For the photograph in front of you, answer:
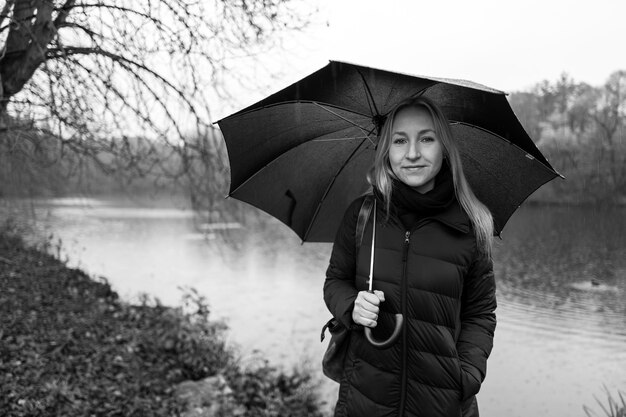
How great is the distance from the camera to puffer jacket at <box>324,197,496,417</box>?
1.74 m

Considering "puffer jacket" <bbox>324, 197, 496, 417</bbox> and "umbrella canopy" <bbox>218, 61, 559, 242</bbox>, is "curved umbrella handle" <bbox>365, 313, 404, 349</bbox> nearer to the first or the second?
"puffer jacket" <bbox>324, 197, 496, 417</bbox>

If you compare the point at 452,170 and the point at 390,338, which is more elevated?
the point at 452,170

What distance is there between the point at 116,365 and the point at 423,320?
4.23 m

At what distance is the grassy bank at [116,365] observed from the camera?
4.11m

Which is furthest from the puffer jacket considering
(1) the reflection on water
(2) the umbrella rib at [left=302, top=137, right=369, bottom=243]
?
(1) the reflection on water

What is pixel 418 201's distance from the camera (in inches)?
70.7

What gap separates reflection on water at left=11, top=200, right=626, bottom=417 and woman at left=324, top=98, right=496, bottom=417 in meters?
4.96

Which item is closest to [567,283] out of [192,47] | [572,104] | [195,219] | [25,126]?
[195,219]

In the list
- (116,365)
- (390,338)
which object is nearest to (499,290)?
(116,365)

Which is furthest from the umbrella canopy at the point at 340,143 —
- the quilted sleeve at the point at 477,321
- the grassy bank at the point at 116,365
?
the grassy bank at the point at 116,365

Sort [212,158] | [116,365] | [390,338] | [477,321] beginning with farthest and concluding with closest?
[212,158] → [116,365] → [477,321] → [390,338]

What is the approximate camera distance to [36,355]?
4.68m

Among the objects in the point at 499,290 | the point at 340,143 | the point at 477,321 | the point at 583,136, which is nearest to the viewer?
the point at 477,321

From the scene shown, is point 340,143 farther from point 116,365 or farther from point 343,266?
point 116,365
